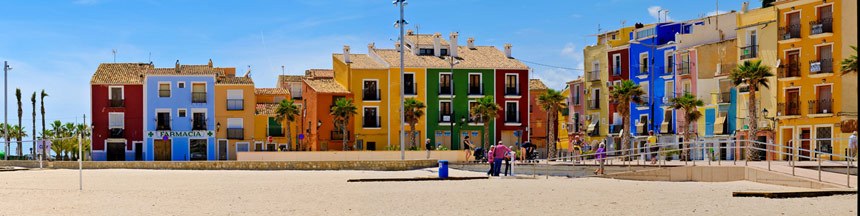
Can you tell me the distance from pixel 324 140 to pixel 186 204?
56.6 metres

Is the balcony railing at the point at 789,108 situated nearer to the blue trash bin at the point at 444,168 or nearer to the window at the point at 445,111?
the blue trash bin at the point at 444,168

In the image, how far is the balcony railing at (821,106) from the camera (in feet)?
170

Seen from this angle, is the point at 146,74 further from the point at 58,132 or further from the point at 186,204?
the point at 186,204

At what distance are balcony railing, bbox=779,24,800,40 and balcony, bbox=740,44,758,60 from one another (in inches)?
117

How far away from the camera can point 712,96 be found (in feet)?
206

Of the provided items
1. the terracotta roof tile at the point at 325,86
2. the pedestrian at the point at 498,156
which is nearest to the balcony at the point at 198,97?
the terracotta roof tile at the point at 325,86

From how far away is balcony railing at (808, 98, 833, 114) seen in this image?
2044 inches

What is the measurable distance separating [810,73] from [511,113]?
96.4 feet

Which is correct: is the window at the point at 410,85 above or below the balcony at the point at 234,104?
above

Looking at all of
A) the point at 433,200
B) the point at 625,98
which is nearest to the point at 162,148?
the point at 625,98

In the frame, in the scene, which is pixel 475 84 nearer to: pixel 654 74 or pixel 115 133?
pixel 654 74

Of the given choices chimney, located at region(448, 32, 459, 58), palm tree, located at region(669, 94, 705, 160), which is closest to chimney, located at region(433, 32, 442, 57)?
chimney, located at region(448, 32, 459, 58)

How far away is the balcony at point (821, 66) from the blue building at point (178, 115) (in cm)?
4090

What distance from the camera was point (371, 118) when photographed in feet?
258
